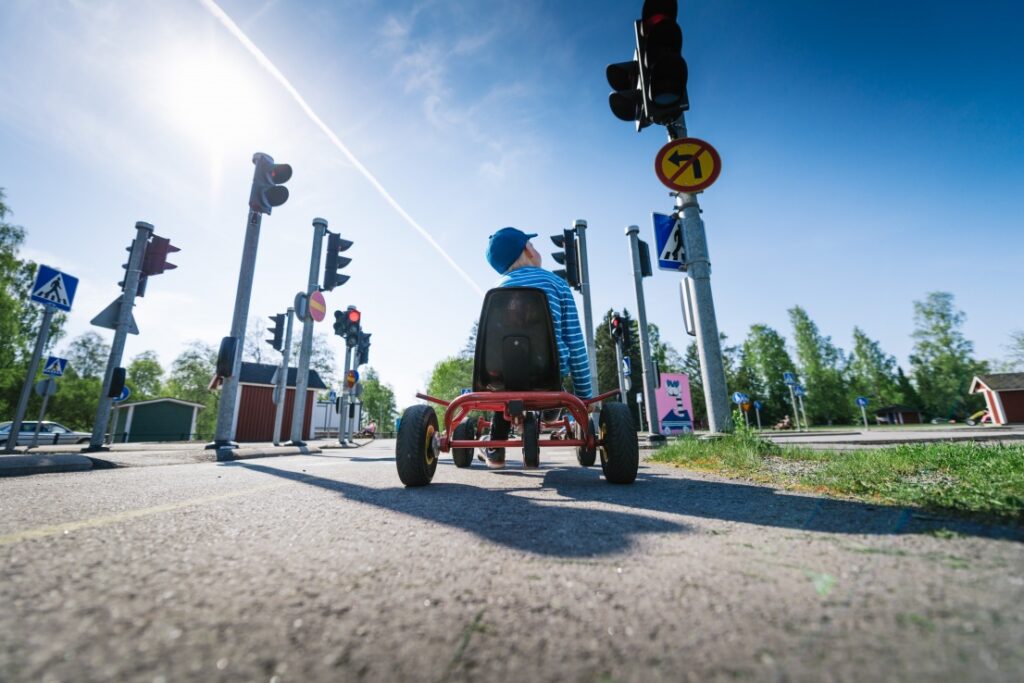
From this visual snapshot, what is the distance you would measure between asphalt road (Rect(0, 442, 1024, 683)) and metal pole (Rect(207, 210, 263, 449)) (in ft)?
22.7

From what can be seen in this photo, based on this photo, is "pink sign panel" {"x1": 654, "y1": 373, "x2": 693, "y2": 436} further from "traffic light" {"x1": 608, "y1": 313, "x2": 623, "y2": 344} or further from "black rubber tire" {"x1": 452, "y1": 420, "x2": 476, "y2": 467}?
"black rubber tire" {"x1": 452, "y1": 420, "x2": 476, "y2": 467}

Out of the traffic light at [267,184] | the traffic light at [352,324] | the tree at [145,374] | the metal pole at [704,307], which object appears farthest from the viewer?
the tree at [145,374]

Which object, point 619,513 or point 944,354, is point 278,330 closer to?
point 619,513

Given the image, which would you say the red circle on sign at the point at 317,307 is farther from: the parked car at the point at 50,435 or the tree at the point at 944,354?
the tree at the point at 944,354

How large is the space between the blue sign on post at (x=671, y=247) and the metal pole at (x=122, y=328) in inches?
414

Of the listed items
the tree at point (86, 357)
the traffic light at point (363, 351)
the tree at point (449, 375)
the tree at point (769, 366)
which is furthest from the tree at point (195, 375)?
the tree at point (769, 366)

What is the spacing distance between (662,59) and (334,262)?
1128 cm

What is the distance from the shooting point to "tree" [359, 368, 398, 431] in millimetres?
81000

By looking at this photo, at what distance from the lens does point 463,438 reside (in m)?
4.76

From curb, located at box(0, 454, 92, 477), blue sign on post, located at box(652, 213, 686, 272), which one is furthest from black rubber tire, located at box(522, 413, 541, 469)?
curb, located at box(0, 454, 92, 477)

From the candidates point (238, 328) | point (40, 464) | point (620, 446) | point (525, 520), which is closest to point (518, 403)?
point (620, 446)

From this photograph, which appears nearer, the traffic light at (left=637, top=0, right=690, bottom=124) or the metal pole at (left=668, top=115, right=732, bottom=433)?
the traffic light at (left=637, top=0, right=690, bottom=124)

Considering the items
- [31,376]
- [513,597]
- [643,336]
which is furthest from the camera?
[643,336]

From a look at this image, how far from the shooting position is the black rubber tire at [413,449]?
2.84 meters
